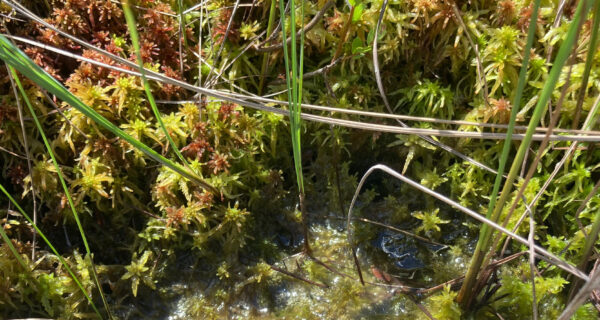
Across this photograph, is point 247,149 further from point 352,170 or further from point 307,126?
point 352,170

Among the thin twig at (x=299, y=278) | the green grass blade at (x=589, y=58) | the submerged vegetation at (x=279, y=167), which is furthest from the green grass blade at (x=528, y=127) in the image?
the thin twig at (x=299, y=278)

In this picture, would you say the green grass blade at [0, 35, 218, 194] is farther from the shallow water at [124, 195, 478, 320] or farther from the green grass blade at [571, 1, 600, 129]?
the green grass blade at [571, 1, 600, 129]

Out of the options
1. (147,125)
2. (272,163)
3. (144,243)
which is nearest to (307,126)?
(272,163)

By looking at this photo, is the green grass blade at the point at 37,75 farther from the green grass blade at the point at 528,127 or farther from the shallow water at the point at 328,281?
the green grass blade at the point at 528,127

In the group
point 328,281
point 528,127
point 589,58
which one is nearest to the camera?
point 528,127

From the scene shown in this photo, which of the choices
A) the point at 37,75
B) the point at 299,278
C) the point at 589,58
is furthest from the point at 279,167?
the point at 589,58

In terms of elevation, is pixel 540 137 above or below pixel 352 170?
above

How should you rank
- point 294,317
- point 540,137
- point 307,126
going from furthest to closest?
point 307,126
point 294,317
point 540,137

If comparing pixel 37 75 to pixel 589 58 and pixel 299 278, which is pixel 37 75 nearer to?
pixel 299 278
